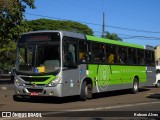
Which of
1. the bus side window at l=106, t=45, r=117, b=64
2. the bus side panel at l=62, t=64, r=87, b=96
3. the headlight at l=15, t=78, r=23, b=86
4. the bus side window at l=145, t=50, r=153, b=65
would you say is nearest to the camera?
the bus side panel at l=62, t=64, r=87, b=96

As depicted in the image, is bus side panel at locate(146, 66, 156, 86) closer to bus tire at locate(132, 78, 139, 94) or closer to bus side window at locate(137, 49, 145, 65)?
bus side window at locate(137, 49, 145, 65)

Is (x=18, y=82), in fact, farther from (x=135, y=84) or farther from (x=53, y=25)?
(x=53, y=25)

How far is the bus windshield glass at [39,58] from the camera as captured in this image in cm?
Result: 1733

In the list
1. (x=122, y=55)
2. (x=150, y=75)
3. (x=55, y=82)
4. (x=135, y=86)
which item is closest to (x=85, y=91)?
(x=55, y=82)

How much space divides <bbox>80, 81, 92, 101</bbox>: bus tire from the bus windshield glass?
90.8 inches

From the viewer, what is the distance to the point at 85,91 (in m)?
19.1

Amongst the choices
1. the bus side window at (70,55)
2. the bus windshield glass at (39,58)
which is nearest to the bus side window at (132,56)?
the bus side window at (70,55)

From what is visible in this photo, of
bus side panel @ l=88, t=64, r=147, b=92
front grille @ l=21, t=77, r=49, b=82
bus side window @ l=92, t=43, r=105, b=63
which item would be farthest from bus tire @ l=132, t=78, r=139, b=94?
front grille @ l=21, t=77, r=49, b=82

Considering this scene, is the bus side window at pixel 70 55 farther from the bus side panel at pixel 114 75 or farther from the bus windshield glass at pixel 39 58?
the bus side panel at pixel 114 75

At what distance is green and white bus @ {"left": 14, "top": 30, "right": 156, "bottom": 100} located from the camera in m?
17.3

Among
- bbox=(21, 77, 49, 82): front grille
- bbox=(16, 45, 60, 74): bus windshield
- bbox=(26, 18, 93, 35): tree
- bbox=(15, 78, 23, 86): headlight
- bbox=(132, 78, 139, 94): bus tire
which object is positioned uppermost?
bbox=(26, 18, 93, 35): tree

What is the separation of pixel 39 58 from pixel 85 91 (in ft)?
9.79

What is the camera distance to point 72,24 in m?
77.4

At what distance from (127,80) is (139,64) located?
6.53 ft
